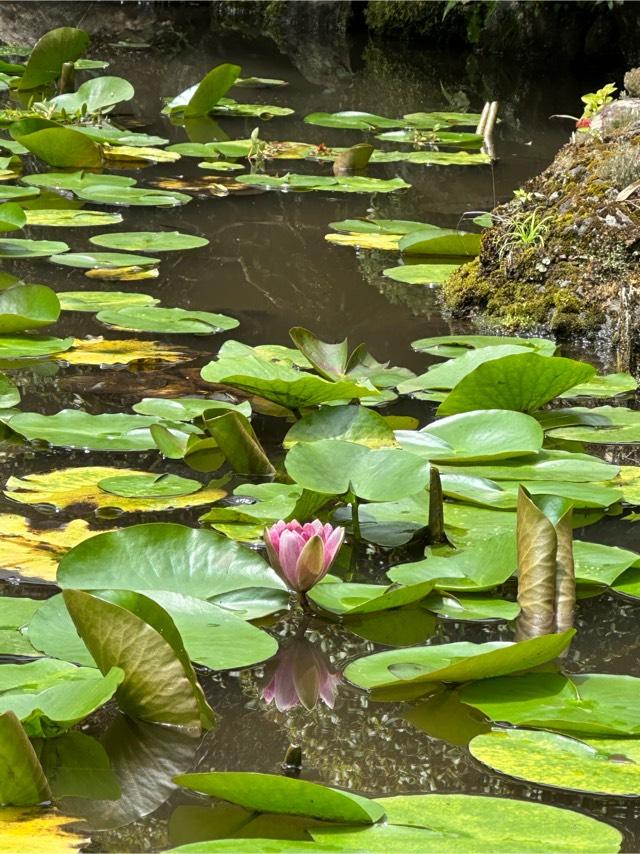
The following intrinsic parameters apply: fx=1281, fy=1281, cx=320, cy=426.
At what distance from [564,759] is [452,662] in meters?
0.22

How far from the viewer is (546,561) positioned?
5.74 feet

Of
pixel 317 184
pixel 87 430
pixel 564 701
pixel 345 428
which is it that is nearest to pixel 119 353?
pixel 87 430

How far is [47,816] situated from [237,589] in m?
0.53

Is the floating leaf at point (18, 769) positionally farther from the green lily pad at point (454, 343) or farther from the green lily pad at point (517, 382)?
the green lily pad at point (454, 343)

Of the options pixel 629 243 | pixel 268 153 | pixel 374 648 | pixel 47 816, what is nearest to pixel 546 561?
pixel 374 648

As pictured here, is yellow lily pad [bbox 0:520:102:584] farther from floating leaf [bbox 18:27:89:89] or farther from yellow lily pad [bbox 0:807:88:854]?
floating leaf [bbox 18:27:89:89]

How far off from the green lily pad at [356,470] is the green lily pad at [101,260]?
72.2 inches

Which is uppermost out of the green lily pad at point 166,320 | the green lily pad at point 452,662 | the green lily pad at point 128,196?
the green lily pad at point 128,196

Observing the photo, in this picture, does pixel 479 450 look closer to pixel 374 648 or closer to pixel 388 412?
pixel 388 412

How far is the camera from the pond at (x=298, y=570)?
54.1 inches

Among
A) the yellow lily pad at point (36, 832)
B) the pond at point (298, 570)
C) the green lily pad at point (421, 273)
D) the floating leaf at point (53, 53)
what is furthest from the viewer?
the floating leaf at point (53, 53)

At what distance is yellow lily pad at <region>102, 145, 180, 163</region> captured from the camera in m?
5.45

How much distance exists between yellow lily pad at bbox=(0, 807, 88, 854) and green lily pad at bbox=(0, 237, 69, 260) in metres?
2.67

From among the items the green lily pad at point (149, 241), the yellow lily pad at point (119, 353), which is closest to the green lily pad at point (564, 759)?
the yellow lily pad at point (119, 353)
